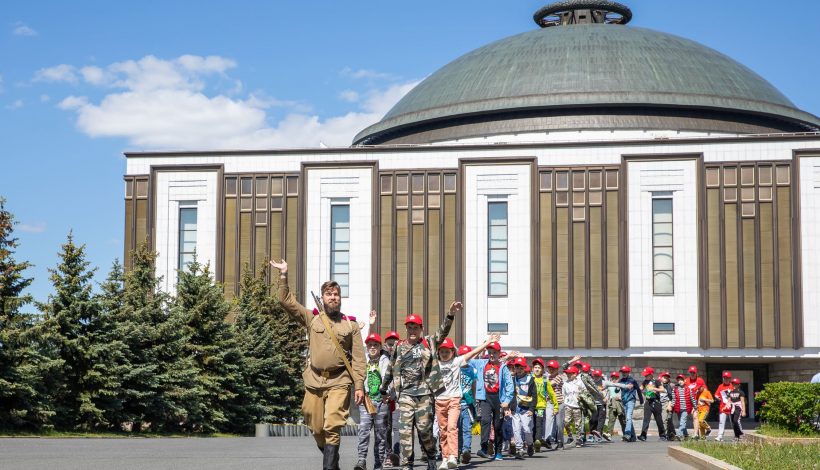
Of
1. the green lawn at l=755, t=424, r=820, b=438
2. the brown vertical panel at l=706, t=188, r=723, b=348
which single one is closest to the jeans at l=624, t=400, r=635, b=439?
the green lawn at l=755, t=424, r=820, b=438

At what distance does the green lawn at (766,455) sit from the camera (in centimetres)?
1396

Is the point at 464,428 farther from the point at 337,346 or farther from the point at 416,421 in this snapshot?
the point at 337,346

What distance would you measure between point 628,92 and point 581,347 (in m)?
15.2

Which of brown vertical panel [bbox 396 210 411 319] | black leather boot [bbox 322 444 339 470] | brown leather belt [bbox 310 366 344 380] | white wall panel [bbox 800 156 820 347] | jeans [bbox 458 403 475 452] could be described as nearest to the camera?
black leather boot [bbox 322 444 339 470]

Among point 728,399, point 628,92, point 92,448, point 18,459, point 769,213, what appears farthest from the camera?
point 628,92

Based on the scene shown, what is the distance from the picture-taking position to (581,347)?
5222 centimetres

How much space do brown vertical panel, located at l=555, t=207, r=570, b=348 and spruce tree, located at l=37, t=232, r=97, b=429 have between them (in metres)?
28.8

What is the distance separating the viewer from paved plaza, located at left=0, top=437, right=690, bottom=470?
1534 cm

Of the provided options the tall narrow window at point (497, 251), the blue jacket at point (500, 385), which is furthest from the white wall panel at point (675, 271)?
the blue jacket at point (500, 385)

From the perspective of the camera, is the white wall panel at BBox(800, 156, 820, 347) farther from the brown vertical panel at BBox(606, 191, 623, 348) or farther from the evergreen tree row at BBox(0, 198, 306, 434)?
the evergreen tree row at BBox(0, 198, 306, 434)

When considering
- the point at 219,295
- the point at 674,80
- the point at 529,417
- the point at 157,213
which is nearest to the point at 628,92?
the point at 674,80

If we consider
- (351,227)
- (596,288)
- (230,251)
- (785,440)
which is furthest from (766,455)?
(230,251)

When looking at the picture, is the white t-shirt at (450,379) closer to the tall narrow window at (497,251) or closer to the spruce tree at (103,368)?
the spruce tree at (103,368)

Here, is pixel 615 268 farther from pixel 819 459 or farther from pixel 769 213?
pixel 819 459
